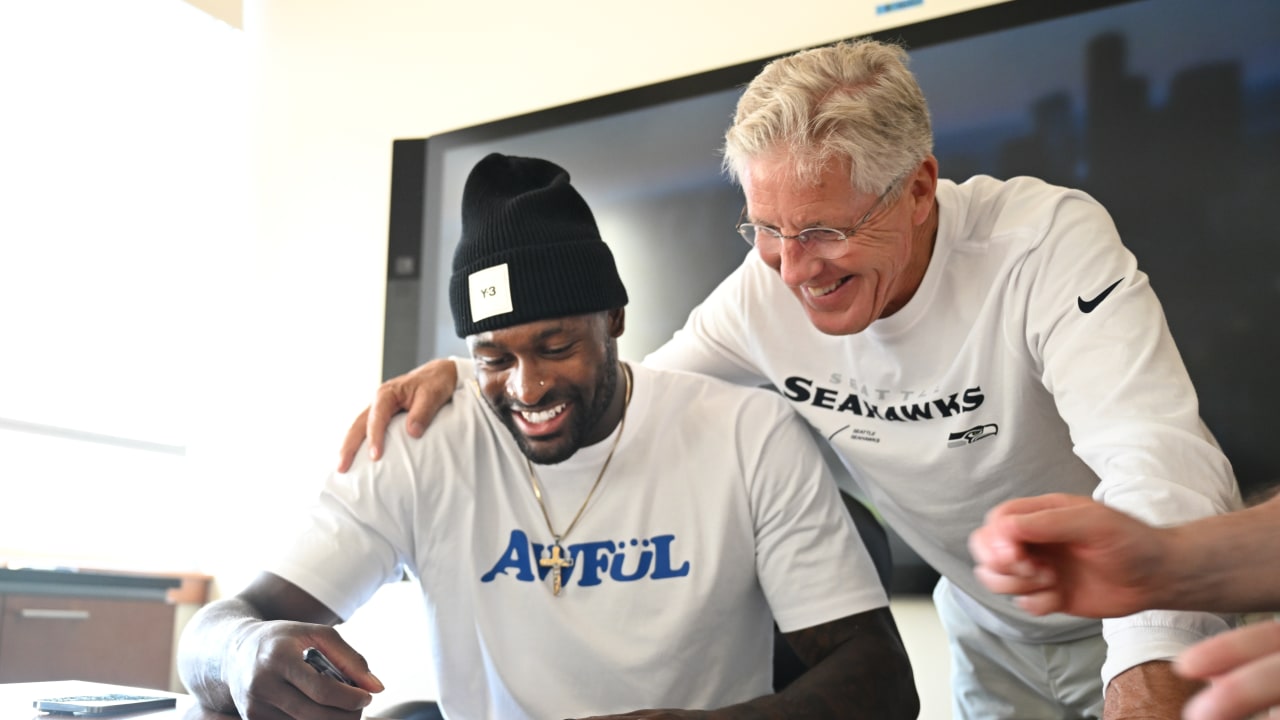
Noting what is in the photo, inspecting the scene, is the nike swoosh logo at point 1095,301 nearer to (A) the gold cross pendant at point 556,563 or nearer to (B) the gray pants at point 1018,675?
(B) the gray pants at point 1018,675

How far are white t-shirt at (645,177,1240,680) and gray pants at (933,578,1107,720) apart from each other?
0.04 meters

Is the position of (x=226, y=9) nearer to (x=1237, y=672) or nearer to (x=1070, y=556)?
(x=1070, y=556)

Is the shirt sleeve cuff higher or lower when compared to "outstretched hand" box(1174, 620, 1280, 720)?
lower

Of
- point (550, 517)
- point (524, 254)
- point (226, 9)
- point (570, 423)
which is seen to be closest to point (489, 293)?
point (524, 254)

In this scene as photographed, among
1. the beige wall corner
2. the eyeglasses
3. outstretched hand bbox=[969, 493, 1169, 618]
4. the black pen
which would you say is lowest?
the black pen

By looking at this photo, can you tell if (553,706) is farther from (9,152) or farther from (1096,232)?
(9,152)

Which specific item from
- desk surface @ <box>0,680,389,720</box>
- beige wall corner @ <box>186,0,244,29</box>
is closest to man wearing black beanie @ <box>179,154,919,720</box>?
desk surface @ <box>0,680,389,720</box>

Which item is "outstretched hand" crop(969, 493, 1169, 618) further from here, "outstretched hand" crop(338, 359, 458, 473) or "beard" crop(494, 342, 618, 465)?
"outstretched hand" crop(338, 359, 458, 473)

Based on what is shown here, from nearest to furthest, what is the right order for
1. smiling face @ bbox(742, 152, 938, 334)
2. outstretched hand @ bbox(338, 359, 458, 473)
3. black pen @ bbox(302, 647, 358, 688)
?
1. black pen @ bbox(302, 647, 358, 688)
2. smiling face @ bbox(742, 152, 938, 334)
3. outstretched hand @ bbox(338, 359, 458, 473)

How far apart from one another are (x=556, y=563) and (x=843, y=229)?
26.4 inches

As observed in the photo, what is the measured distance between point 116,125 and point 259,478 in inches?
60.0

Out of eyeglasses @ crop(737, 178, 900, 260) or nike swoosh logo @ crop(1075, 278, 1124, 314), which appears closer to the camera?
nike swoosh logo @ crop(1075, 278, 1124, 314)

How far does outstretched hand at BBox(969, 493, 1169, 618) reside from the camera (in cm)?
88

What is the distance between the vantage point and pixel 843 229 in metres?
1.59
